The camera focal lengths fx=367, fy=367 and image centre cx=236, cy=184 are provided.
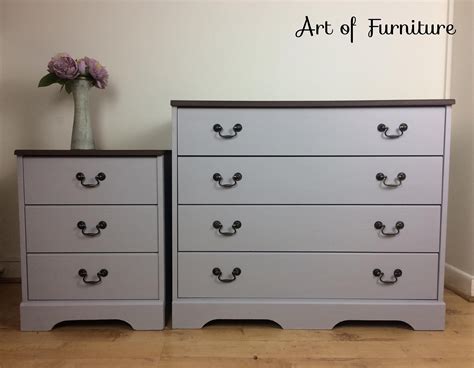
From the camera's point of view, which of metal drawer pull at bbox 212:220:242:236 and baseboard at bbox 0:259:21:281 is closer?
metal drawer pull at bbox 212:220:242:236

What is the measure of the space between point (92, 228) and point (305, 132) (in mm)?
876

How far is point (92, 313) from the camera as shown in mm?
1396

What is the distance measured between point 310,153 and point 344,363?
0.72 m

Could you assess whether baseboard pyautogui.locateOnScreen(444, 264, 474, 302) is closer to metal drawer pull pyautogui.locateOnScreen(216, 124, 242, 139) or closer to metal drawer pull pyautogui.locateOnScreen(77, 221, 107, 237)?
metal drawer pull pyautogui.locateOnScreen(216, 124, 242, 139)

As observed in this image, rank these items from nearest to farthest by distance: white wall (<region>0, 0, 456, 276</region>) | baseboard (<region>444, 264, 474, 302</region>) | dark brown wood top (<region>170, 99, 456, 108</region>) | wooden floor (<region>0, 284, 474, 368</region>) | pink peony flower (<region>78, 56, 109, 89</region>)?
wooden floor (<region>0, 284, 474, 368</region>), dark brown wood top (<region>170, 99, 456, 108</region>), pink peony flower (<region>78, 56, 109, 89</region>), baseboard (<region>444, 264, 474, 302</region>), white wall (<region>0, 0, 456, 276</region>)

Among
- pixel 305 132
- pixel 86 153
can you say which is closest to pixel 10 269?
pixel 86 153

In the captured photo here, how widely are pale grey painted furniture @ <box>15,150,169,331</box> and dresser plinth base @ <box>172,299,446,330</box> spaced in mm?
131

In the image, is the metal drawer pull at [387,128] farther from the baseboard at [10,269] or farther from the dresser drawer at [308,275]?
the baseboard at [10,269]

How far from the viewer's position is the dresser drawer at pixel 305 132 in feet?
4.44

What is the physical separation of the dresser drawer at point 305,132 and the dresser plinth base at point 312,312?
0.57 meters

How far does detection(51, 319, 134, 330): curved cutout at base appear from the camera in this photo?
1.43 meters

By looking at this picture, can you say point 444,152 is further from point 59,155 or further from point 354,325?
point 59,155

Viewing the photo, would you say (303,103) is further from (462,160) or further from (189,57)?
(462,160)

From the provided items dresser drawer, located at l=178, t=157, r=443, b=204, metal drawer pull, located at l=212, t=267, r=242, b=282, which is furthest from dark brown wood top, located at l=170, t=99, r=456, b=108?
metal drawer pull, located at l=212, t=267, r=242, b=282
